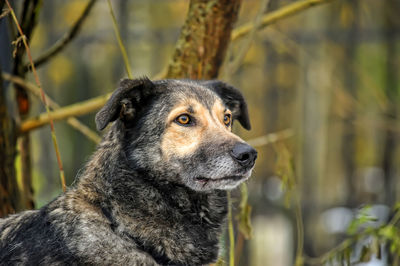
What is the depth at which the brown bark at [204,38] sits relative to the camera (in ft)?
12.6

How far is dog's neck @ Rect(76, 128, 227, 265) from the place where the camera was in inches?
119

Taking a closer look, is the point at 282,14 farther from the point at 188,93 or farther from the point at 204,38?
the point at 188,93

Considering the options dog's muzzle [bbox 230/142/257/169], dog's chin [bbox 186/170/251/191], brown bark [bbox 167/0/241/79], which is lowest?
dog's chin [bbox 186/170/251/191]

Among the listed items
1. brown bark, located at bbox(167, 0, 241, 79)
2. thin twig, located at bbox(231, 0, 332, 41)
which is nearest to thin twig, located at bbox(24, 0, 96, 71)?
brown bark, located at bbox(167, 0, 241, 79)

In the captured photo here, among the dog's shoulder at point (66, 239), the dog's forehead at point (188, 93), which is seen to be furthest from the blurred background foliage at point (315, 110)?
the dog's shoulder at point (66, 239)

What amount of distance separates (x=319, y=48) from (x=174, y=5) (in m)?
3.02

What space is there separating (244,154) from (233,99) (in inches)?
35.3

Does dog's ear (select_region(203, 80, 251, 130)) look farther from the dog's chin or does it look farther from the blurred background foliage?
the blurred background foliage

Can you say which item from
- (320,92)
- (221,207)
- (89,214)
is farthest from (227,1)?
(320,92)

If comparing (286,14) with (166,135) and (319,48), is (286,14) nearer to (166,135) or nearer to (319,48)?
(166,135)

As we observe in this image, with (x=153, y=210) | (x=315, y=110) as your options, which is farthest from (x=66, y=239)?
(x=315, y=110)

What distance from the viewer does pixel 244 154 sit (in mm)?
3039

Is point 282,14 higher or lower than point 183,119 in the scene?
higher

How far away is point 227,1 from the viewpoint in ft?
12.6
